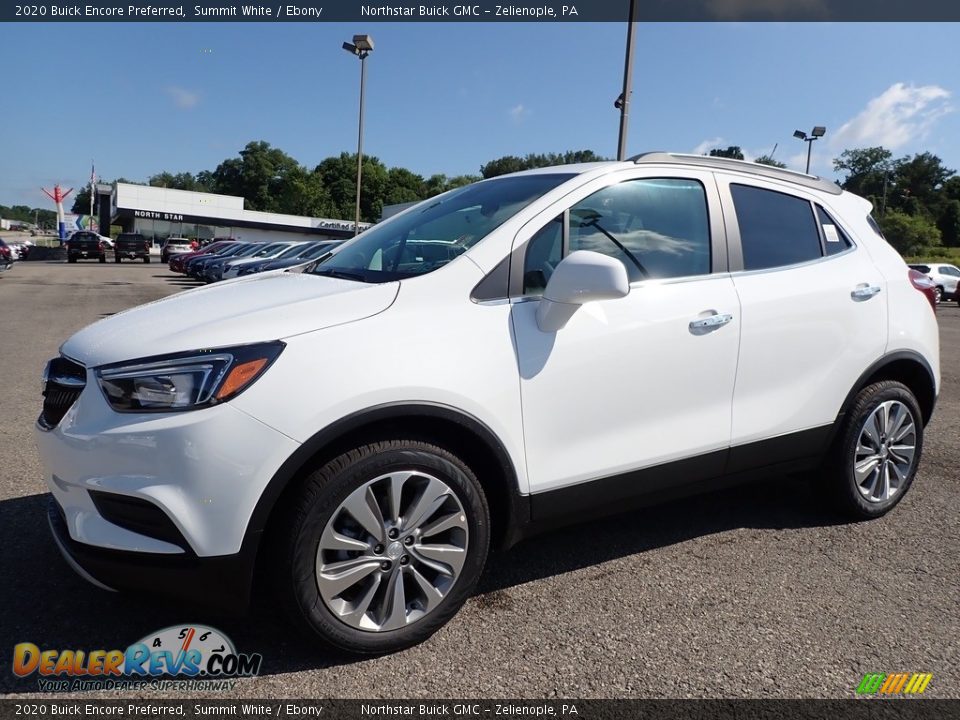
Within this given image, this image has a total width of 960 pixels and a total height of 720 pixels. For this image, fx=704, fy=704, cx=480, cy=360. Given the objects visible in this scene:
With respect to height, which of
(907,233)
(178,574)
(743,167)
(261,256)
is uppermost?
(907,233)

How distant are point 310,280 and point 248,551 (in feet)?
4.04

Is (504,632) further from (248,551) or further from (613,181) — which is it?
(613,181)

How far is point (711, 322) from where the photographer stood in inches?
119

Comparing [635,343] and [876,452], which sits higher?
[635,343]

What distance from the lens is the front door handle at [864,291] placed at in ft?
11.5

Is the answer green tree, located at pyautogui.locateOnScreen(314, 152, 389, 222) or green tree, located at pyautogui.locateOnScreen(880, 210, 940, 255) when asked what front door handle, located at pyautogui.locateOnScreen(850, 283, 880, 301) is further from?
green tree, located at pyautogui.locateOnScreen(314, 152, 389, 222)

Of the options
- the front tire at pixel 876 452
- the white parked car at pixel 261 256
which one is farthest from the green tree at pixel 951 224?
the front tire at pixel 876 452

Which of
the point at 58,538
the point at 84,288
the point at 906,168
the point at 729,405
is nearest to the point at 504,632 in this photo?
the point at 729,405

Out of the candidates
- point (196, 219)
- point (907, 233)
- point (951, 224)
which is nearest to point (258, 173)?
point (196, 219)

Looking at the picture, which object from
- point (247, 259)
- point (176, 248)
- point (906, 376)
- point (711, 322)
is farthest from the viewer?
point (176, 248)

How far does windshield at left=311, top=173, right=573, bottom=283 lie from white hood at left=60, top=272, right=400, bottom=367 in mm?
235

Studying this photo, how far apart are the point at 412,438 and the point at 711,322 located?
4.67 ft

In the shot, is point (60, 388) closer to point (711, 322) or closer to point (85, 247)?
point (711, 322)

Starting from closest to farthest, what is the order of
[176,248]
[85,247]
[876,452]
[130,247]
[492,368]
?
[492,368]
[876,452]
[176,248]
[130,247]
[85,247]
